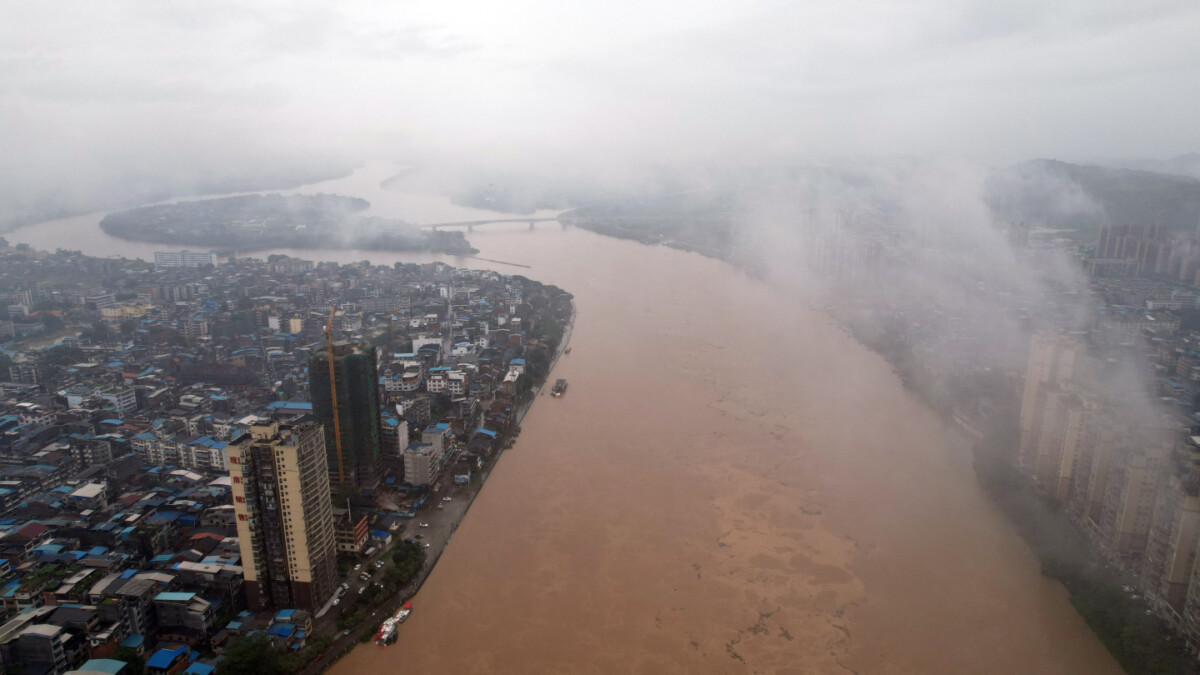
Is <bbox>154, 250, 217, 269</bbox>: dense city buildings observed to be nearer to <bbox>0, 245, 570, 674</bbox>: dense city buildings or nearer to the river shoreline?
<bbox>0, 245, 570, 674</bbox>: dense city buildings

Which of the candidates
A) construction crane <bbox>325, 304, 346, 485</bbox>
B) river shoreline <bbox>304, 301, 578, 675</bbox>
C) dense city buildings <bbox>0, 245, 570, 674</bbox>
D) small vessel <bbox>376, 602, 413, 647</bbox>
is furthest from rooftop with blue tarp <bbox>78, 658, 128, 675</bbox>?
construction crane <bbox>325, 304, 346, 485</bbox>

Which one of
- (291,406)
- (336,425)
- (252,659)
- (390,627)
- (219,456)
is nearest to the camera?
(252,659)

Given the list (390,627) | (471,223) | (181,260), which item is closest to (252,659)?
(390,627)

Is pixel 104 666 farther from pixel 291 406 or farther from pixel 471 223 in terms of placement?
pixel 471 223

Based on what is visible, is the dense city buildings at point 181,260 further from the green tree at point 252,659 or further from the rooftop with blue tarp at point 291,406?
the green tree at point 252,659

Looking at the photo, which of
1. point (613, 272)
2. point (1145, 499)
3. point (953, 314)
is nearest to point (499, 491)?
point (1145, 499)

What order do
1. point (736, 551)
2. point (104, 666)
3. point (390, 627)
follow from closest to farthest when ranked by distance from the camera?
1. point (104, 666)
2. point (390, 627)
3. point (736, 551)
